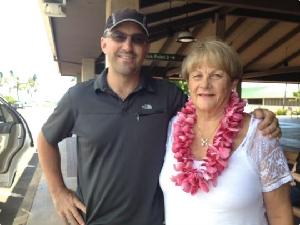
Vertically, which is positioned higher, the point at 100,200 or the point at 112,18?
the point at 112,18

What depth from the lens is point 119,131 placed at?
7.07 feet

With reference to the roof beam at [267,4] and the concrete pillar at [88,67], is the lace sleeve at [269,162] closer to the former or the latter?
the roof beam at [267,4]

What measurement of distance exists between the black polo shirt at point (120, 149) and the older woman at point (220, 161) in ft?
0.42

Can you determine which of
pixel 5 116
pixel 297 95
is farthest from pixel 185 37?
pixel 297 95

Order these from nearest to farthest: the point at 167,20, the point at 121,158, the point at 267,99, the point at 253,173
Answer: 1. the point at 253,173
2. the point at 121,158
3. the point at 167,20
4. the point at 267,99

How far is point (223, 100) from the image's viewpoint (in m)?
2.01

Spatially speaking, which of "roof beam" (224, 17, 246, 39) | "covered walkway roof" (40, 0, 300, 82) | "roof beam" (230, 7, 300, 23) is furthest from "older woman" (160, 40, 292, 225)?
"roof beam" (224, 17, 246, 39)

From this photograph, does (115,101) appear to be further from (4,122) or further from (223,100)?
(4,122)

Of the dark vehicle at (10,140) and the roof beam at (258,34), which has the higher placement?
the roof beam at (258,34)

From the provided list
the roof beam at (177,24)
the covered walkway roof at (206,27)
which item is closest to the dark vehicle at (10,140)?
the covered walkway roof at (206,27)

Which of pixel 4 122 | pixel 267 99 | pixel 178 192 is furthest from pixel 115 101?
pixel 267 99

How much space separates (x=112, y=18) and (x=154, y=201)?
0.99m

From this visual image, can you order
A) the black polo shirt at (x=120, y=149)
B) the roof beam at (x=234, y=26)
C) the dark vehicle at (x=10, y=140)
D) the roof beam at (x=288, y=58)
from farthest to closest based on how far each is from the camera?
the roof beam at (x=288, y=58) → the roof beam at (x=234, y=26) → the dark vehicle at (x=10, y=140) → the black polo shirt at (x=120, y=149)

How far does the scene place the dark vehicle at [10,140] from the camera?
666cm
